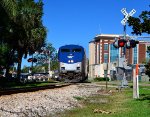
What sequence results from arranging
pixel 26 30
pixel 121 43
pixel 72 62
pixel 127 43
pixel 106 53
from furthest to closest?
pixel 106 53 < pixel 26 30 < pixel 72 62 < pixel 121 43 < pixel 127 43

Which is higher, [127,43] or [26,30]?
[26,30]

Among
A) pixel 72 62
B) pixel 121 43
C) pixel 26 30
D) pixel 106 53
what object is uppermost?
pixel 106 53

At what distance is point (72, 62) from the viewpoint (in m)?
52.0

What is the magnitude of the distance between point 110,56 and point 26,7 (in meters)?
86.2

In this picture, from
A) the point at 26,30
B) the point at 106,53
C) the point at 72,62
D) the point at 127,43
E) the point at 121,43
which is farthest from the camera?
the point at 106,53

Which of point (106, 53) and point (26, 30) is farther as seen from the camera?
point (106, 53)

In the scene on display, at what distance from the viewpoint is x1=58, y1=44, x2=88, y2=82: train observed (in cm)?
5181

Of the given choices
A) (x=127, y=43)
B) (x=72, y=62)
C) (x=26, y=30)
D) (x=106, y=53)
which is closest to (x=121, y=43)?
(x=127, y=43)

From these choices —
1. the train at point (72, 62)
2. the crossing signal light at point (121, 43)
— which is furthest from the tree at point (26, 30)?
the crossing signal light at point (121, 43)

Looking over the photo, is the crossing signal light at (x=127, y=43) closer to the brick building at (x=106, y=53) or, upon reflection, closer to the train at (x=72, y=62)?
the train at (x=72, y=62)

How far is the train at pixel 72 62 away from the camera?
5181 cm

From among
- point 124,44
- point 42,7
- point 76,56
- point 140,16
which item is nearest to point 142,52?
point 42,7

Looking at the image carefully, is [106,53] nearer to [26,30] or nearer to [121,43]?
[26,30]

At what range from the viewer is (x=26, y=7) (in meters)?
59.2
